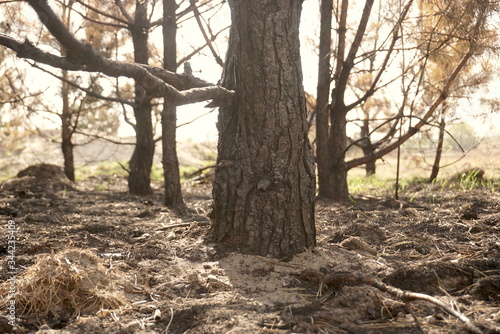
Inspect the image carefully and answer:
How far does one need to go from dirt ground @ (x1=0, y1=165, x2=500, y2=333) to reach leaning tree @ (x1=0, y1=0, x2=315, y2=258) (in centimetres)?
18

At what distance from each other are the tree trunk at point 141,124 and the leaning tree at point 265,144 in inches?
126

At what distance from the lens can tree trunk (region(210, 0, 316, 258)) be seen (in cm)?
274

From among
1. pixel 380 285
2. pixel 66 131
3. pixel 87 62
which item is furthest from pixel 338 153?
pixel 66 131

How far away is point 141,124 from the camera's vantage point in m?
6.19

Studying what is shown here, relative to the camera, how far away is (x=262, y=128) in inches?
109

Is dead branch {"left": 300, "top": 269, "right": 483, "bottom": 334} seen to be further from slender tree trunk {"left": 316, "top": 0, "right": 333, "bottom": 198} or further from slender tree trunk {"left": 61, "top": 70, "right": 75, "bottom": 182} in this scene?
slender tree trunk {"left": 61, "top": 70, "right": 75, "bottom": 182}

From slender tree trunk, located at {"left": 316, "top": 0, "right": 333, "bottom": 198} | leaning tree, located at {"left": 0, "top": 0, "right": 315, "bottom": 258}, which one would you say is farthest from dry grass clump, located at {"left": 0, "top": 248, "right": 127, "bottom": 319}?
slender tree trunk, located at {"left": 316, "top": 0, "right": 333, "bottom": 198}

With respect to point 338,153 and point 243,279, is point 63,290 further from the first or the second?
point 338,153

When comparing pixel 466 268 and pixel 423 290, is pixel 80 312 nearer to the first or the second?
pixel 423 290

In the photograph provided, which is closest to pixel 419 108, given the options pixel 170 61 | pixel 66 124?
pixel 170 61

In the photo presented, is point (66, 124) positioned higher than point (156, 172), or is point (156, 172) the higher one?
point (66, 124)

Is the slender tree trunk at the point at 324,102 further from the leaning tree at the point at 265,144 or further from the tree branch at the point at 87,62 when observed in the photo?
the tree branch at the point at 87,62

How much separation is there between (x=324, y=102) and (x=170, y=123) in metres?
1.78

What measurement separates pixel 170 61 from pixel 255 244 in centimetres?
282
